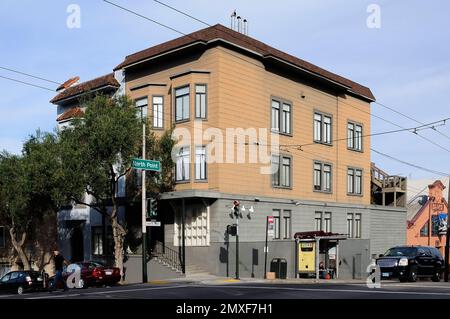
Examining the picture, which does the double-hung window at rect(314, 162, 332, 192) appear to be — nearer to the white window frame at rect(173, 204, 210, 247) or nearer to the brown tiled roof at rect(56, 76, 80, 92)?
the white window frame at rect(173, 204, 210, 247)

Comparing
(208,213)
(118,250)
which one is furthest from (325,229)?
(118,250)

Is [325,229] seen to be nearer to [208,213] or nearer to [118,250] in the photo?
[208,213]

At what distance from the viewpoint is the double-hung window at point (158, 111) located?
3566 cm

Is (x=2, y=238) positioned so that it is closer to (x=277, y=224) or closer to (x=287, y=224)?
(x=277, y=224)

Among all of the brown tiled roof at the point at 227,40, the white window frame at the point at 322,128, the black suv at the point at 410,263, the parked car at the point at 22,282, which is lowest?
the parked car at the point at 22,282

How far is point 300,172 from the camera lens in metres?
39.6

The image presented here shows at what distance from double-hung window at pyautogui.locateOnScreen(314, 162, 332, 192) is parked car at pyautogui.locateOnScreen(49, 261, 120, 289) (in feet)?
57.0

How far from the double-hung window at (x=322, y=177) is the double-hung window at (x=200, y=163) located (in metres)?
10.5

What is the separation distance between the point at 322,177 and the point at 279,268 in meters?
9.59

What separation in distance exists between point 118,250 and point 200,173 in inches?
248

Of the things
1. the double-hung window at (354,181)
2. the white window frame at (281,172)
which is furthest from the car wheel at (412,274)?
the double-hung window at (354,181)

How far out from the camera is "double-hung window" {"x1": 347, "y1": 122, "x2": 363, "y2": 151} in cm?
4469

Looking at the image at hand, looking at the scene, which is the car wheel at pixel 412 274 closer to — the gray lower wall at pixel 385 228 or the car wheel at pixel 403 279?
the car wheel at pixel 403 279

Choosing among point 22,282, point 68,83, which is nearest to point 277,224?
point 22,282
